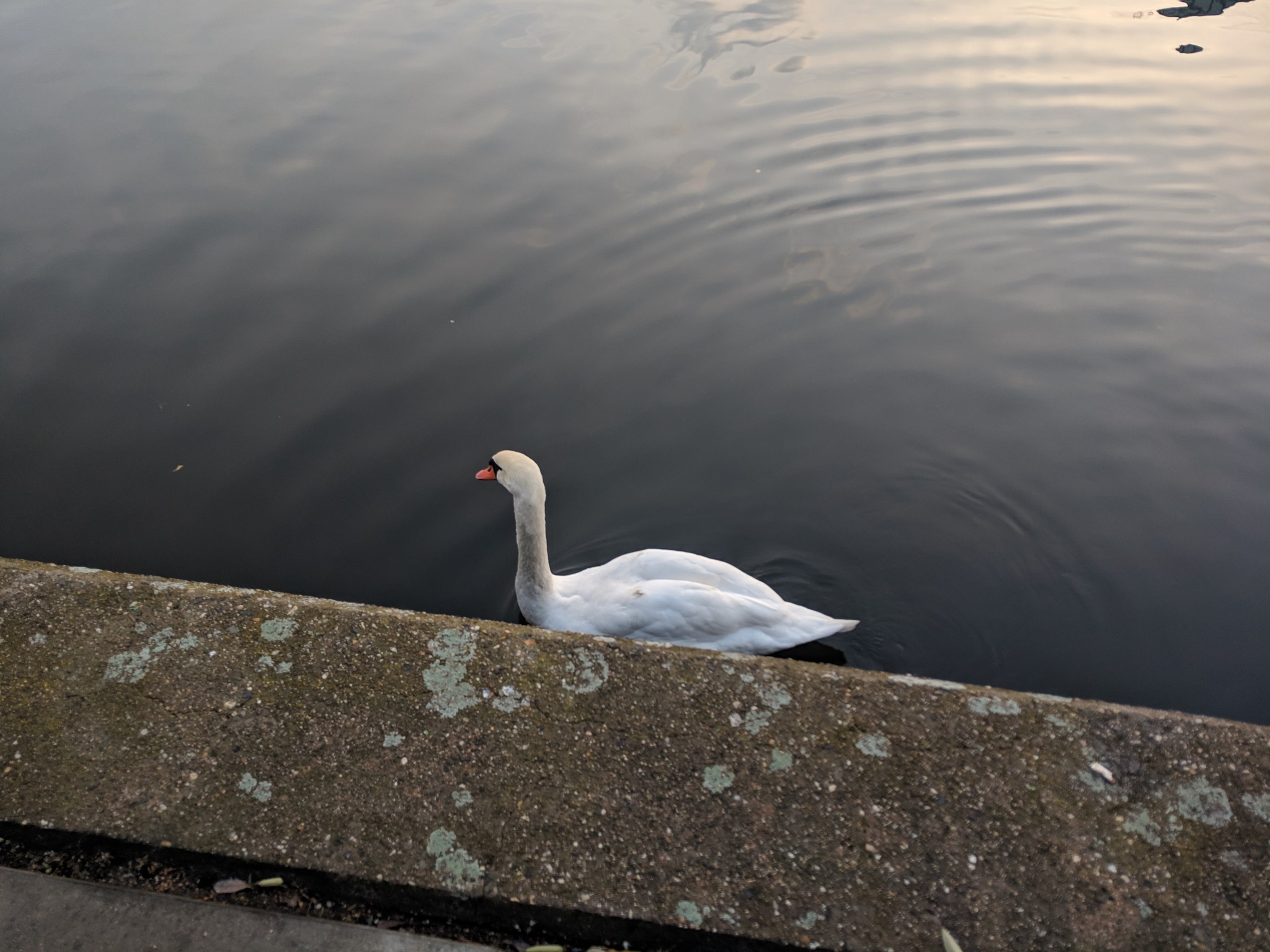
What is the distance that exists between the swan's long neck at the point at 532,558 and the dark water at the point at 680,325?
0.50m

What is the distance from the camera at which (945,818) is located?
2236mm

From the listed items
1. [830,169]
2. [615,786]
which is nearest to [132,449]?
[615,786]

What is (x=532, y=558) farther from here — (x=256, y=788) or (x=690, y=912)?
(x=690, y=912)

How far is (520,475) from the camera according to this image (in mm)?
4453

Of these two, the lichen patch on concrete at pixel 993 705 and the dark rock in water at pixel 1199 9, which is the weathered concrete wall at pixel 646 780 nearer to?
the lichen patch on concrete at pixel 993 705

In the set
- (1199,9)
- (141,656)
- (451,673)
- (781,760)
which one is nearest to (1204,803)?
(781,760)

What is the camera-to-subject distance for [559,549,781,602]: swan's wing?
4539 millimetres

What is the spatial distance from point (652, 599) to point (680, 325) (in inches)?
130

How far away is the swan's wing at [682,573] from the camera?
4539mm

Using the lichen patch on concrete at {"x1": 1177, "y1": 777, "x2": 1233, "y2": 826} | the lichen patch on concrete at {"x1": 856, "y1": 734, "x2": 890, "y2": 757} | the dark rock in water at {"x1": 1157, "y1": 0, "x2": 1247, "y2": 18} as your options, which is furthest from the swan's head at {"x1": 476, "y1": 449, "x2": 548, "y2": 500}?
the dark rock in water at {"x1": 1157, "y1": 0, "x2": 1247, "y2": 18}

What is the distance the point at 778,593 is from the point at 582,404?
2087 mm

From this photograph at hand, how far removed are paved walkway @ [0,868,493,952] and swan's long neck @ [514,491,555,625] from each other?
2541 millimetres

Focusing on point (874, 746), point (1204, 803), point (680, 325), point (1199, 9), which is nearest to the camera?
point (1204, 803)

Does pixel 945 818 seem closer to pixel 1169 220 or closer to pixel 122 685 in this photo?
pixel 122 685
